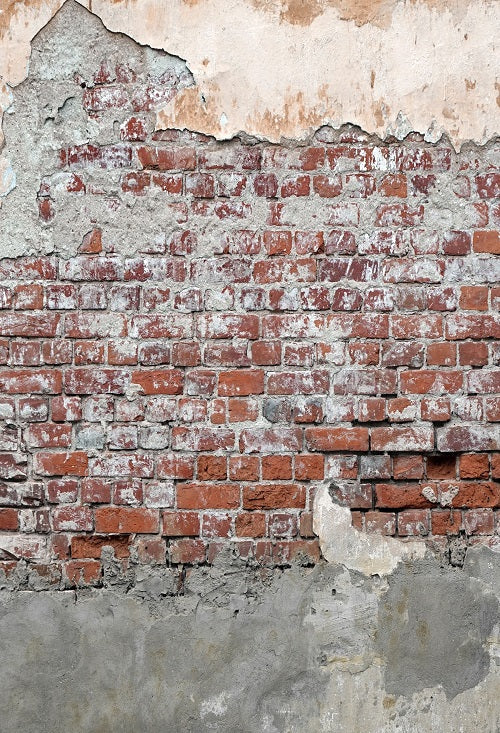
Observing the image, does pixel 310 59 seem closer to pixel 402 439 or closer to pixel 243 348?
pixel 243 348

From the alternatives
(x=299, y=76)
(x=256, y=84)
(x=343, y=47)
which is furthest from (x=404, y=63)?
(x=256, y=84)

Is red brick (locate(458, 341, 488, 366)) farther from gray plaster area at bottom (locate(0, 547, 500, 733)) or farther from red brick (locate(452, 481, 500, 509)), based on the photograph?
gray plaster area at bottom (locate(0, 547, 500, 733))

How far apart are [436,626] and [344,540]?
1.36ft

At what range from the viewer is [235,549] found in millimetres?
2283

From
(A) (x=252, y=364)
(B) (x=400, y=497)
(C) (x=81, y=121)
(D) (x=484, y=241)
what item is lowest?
(B) (x=400, y=497)

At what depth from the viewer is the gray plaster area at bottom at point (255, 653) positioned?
88.9 inches

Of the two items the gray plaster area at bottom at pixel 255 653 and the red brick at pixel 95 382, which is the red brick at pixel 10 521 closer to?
the gray plaster area at bottom at pixel 255 653

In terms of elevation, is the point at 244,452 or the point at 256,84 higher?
the point at 256,84

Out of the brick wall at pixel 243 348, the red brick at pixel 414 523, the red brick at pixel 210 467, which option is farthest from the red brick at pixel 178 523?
the red brick at pixel 414 523

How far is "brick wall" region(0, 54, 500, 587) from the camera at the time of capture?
2283 mm

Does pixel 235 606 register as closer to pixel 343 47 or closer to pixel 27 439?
pixel 27 439

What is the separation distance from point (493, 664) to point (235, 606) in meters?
0.87

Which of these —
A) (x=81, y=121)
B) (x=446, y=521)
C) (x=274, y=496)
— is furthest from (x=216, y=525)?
(x=81, y=121)

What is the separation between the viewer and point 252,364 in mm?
2297
